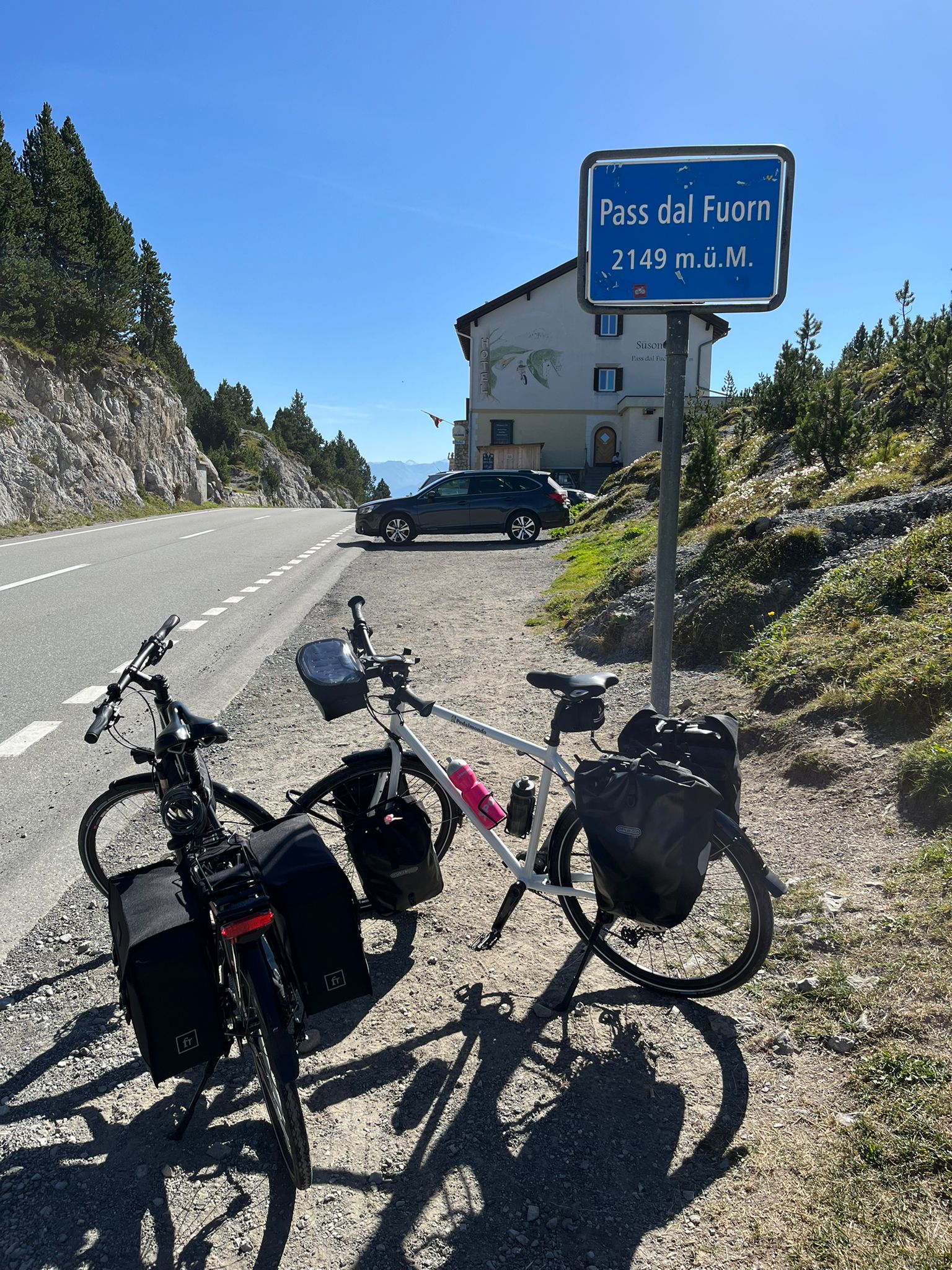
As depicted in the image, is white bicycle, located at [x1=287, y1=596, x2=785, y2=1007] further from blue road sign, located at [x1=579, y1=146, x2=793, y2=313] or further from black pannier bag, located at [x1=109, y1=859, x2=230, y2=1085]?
blue road sign, located at [x1=579, y1=146, x2=793, y2=313]

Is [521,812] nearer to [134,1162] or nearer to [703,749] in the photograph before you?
[703,749]

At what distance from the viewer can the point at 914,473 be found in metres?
8.22

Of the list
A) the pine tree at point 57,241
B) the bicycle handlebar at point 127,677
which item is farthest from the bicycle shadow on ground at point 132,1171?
the pine tree at point 57,241

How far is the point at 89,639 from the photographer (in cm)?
873

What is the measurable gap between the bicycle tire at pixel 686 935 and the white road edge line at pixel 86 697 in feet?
15.1

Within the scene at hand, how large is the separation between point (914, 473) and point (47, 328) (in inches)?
1443

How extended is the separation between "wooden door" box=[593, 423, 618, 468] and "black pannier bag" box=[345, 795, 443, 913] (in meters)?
42.7

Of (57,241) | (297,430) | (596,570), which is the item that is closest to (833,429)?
(596,570)

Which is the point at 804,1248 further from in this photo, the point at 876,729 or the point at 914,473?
the point at 914,473

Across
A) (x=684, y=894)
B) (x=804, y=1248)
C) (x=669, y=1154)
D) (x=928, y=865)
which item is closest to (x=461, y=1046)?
(x=669, y=1154)

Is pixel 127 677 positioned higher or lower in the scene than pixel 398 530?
lower

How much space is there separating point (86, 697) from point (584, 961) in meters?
5.08

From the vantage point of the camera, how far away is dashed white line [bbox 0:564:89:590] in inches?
474

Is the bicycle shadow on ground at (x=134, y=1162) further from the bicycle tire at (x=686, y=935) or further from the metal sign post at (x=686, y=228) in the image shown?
the metal sign post at (x=686, y=228)
